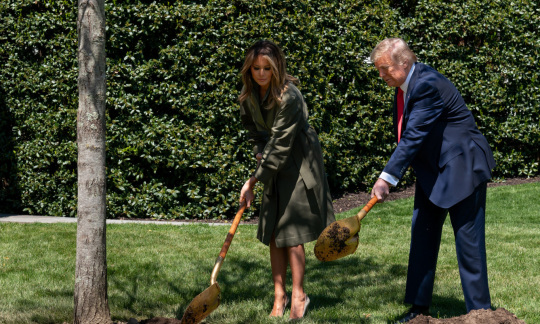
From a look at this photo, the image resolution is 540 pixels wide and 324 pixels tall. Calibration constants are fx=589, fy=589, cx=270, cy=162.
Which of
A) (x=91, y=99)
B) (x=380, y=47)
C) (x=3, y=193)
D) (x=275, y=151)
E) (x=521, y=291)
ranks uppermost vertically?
(x=380, y=47)

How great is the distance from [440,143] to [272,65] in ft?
3.86

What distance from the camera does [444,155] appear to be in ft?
11.9

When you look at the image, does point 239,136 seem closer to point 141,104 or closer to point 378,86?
point 141,104

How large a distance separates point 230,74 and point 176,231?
2233 mm

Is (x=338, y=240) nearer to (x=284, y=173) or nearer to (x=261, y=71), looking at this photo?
(x=284, y=173)

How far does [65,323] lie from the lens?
3738mm

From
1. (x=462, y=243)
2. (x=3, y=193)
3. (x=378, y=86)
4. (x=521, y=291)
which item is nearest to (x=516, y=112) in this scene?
(x=378, y=86)

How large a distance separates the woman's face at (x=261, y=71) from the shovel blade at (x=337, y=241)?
3.63 ft

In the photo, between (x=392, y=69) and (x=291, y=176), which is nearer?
(x=392, y=69)

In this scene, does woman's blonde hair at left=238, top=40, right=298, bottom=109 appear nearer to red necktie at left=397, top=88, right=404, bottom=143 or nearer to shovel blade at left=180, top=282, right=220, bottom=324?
red necktie at left=397, top=88, right=404, bottom=143

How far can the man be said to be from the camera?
11.7 feet

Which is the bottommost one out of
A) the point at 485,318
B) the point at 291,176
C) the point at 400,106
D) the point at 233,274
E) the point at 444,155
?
the point at 233,274

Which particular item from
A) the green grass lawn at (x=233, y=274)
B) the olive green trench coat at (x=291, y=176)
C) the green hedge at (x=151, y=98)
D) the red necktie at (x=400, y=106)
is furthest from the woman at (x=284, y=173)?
the green hedge at (x=151, y=98)

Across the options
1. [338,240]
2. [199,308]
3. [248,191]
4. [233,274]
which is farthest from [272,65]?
[233,274]
